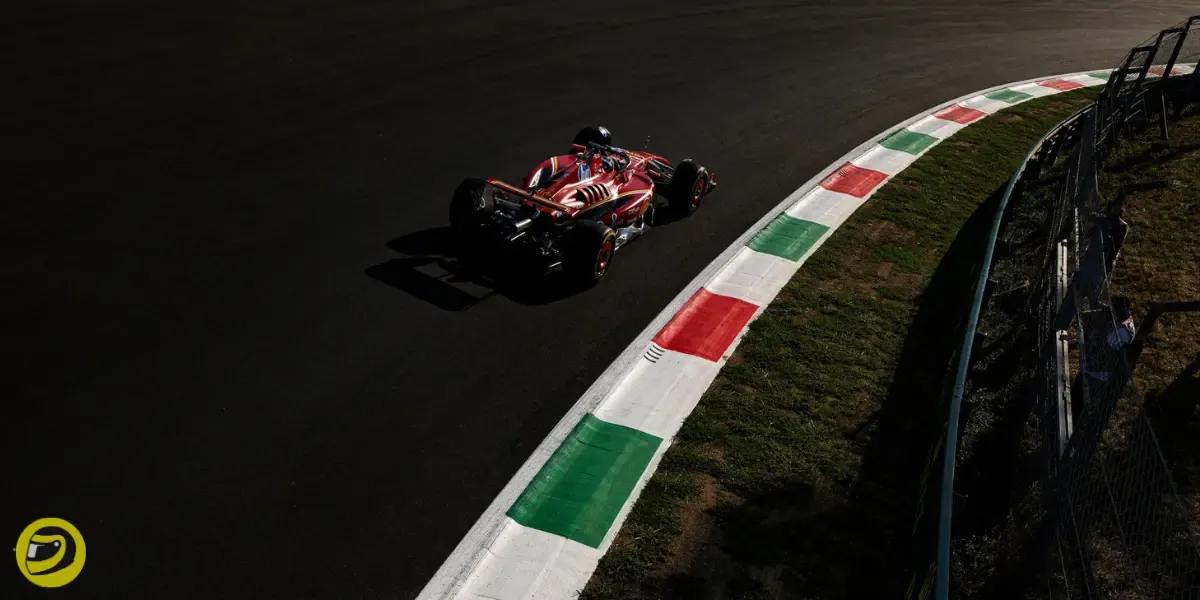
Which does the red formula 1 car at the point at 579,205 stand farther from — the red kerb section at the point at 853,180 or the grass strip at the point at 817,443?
the red kerb section at the point at 853,180

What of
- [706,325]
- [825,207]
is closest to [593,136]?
[825,207]

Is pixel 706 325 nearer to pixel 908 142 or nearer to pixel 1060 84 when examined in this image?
pixel 908 142

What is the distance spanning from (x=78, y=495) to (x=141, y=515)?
52cm

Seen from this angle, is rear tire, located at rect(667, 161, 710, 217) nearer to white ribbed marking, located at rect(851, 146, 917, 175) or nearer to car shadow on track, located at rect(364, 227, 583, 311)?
car shadow on track, located at rect(364, 227, 583, 311)

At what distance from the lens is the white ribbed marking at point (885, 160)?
14789 millimetres

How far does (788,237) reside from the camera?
11859mm

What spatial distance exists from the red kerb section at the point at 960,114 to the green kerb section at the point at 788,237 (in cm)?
744

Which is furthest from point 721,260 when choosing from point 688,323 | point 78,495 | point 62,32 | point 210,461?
point 62,32

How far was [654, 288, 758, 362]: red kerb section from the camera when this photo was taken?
9.12 meters

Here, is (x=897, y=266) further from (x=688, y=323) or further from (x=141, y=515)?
(x=141, y=515)

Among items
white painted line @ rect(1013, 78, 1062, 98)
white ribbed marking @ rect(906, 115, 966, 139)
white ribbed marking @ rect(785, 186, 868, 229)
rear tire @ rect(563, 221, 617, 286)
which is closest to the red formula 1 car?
rear tire @ rect(563, 221, 617, 286)

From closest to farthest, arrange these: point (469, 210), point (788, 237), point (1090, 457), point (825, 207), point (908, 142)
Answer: point (1090, 457) → point (469, 210) → point (788, 237) → point (825, 207) → point (908, 142)

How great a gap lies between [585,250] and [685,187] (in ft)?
9.00

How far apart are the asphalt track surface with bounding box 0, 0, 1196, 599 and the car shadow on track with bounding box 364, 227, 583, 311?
45 millimetres
